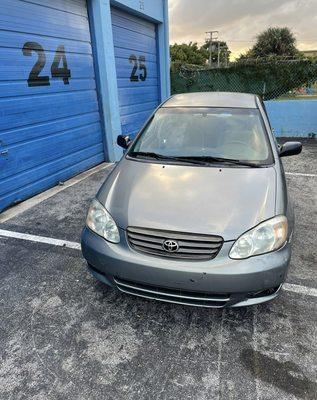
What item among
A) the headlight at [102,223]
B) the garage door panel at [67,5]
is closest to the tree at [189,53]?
the garage door panel at [67,5]

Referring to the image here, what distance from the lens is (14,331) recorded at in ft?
7.92

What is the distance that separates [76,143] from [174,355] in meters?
4.91

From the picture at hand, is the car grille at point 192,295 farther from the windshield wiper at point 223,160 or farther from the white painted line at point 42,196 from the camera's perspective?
the white painted line at point 42,196

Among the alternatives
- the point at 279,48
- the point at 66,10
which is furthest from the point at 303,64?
the point at 279,48

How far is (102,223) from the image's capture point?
2439 millimetres

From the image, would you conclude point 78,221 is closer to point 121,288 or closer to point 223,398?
point 121,288

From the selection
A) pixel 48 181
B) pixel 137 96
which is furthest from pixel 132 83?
pixel 48 181

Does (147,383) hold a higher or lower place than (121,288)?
lower

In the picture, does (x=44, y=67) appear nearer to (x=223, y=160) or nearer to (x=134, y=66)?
(x=134, y=66)

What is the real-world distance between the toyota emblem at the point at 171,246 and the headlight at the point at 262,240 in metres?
0.37

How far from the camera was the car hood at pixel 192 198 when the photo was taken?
7.18 feet

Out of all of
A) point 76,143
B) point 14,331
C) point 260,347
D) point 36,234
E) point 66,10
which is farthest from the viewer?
point 76,143

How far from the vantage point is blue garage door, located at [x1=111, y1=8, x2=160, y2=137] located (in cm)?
740

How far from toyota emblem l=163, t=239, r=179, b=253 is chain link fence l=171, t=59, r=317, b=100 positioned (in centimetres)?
921
